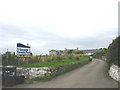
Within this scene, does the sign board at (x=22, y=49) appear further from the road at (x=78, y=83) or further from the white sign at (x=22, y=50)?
Result: the road at (x=78, y=83)

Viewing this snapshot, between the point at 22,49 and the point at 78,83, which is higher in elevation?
the point at 22,49

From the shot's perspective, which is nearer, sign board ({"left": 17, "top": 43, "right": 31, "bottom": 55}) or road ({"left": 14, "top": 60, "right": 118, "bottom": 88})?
road ({"left": 14, "top": 60, "right": 118, "bottom": 88})

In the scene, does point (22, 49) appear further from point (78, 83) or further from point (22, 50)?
point (78, 83)

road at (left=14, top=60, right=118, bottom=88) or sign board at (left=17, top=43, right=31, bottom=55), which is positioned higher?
sign board at (left=17, top=43, right=31, bottom=55)

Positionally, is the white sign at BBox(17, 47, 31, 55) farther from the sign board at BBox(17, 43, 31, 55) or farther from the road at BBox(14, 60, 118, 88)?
the road at BBox(14, 60, 118, 88)

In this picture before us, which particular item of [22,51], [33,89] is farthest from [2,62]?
[33,89]

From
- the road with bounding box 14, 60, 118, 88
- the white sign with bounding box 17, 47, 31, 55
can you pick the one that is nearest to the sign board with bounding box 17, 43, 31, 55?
the white sign with bounding box 17, 47, 31, 55

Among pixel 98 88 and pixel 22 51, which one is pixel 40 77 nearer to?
pixel 22 51

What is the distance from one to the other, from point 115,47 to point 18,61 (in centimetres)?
948

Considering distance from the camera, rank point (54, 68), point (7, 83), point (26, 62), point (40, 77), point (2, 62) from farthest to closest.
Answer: point (26, 62) → point (2, 62) → point (54, 68) → point (40, 77) → point (7, 83)

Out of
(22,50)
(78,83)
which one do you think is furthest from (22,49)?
(78,83)

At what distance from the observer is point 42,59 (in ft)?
64.3

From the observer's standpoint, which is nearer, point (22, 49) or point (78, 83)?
point (78, 83)

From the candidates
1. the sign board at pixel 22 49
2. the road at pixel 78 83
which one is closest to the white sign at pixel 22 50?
the sign board at pixel 22 49
